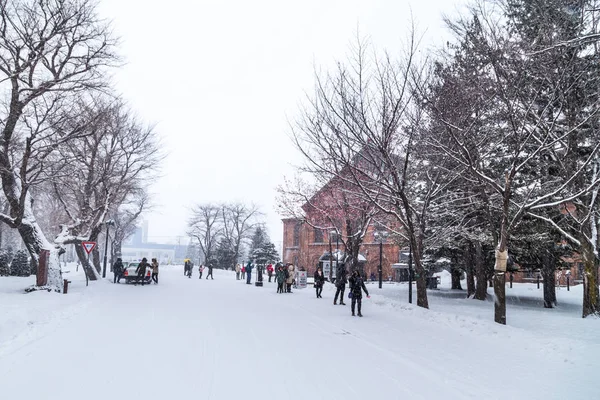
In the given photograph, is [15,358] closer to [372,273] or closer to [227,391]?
[227,391]

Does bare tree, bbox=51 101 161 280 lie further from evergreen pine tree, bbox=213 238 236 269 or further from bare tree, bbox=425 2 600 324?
evergreen pine tree, bbox=213 238 236 269

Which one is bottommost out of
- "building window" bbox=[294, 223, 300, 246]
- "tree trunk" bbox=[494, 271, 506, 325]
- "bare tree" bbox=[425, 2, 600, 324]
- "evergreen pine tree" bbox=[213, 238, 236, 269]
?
"evergreen pine tree" bbox=[213, 238, 236, 269]

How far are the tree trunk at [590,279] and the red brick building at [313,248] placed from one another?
35646mm

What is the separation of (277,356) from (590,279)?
45.1 feet

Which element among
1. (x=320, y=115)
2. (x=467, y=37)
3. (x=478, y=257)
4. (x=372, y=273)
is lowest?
(x=372, y=273)

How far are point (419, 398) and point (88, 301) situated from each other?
14.7m

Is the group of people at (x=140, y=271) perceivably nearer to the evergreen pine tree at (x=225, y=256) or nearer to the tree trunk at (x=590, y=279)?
the tree trunk at (x=590, y=279)

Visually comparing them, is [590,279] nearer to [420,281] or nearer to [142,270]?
[420,281]

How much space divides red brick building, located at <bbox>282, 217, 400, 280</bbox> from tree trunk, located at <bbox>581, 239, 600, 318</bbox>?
35.6m

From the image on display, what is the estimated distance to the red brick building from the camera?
54.7 meters

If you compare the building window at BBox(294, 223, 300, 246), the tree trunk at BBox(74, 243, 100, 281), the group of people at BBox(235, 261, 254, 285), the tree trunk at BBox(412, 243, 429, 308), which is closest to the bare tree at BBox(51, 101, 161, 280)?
the tree trunk at BBox(74, 243, 100, 281)

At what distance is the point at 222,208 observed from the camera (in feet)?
241

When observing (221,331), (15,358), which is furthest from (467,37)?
(15,358)

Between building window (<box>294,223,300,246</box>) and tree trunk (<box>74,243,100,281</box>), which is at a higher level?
building window (<box>294,223,300,246</box>)
